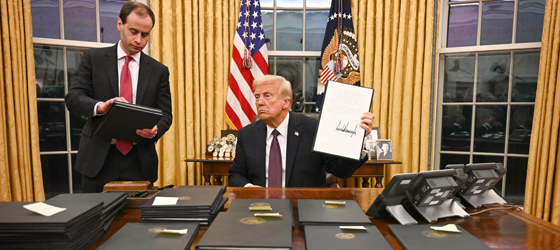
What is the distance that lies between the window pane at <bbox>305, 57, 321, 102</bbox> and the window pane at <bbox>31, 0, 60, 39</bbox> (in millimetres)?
2664

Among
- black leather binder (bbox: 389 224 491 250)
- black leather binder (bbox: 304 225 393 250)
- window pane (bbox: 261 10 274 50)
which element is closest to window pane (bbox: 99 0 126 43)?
window pane (bbox: 261 10 274 50)

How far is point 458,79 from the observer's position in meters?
3.54

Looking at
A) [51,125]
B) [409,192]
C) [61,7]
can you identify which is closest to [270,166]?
[409,192]

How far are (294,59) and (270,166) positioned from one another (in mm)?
2247

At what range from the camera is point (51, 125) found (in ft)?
10.8

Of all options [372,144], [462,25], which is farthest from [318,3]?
[372,144]

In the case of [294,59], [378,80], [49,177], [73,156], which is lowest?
[49,177]

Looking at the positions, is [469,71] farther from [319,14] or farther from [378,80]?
[319,14]

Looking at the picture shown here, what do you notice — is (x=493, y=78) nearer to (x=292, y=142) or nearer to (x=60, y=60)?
(x=292, y=142)

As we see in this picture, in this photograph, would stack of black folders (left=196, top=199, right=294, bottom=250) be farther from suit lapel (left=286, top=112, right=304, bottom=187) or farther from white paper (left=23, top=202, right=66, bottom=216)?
suit lapel (left=286, top=112, right=304, bottom=187)

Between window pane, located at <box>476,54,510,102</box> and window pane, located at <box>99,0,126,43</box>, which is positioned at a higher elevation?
window pane, located at <box>99,0,126,43</box>

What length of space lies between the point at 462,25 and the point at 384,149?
5.55 feet

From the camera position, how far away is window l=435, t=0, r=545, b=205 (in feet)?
10.8

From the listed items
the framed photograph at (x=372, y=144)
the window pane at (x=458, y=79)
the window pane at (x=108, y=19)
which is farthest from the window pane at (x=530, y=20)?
the window pane at (x=108, y=19)
